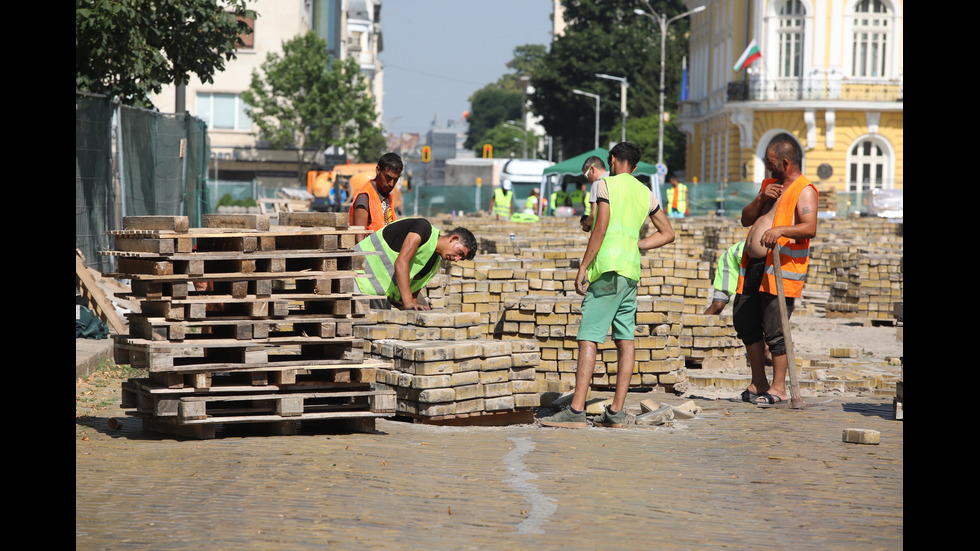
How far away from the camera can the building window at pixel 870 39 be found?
171ft

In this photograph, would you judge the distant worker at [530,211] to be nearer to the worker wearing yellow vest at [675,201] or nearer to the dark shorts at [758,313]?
the worker wearing yellow vest at [675,201]

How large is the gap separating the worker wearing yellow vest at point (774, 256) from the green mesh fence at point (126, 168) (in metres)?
6.74

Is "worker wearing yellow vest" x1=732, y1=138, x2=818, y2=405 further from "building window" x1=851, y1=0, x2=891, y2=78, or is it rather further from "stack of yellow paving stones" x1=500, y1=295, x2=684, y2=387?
"building window" x1=851, y1=0, x2=891, y2=78

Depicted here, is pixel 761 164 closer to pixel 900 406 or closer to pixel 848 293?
pixel 848 293

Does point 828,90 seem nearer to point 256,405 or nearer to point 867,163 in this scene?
point 867,163

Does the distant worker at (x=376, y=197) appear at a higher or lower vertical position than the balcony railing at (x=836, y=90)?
lower

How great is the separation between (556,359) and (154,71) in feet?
28.0

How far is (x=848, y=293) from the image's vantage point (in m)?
17.4

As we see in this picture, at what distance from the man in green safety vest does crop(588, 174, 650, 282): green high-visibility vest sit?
0.92 meters

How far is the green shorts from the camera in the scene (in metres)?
8.43

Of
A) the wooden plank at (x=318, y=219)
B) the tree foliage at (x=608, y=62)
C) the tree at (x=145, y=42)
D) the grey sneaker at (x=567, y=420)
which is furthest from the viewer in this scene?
the tree foliage at (x=608, y=62)

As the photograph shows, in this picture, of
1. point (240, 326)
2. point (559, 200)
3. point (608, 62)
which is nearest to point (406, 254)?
point (240, 326)

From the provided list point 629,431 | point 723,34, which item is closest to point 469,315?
point 629,431

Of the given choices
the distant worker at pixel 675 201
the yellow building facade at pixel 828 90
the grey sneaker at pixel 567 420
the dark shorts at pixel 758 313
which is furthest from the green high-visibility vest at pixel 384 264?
the yellow building facade at pixel 828 90
